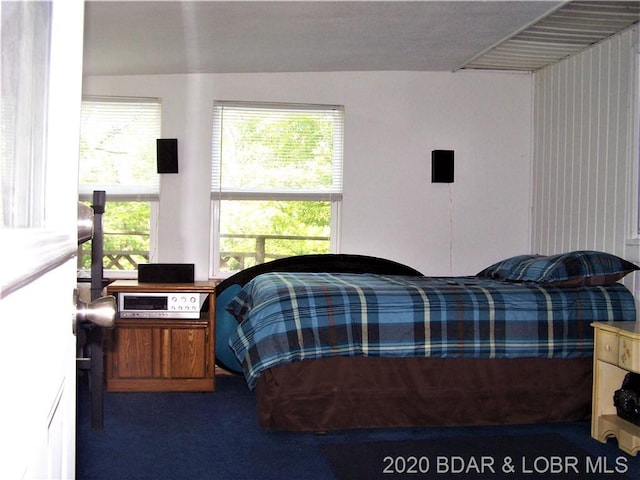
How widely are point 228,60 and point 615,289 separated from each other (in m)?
3.05

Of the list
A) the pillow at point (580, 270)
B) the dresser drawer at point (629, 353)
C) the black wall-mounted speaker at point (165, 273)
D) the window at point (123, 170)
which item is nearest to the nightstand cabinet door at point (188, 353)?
the black wall-mounted speaker at point (165, 273)

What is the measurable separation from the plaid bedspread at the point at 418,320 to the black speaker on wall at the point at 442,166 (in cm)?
193

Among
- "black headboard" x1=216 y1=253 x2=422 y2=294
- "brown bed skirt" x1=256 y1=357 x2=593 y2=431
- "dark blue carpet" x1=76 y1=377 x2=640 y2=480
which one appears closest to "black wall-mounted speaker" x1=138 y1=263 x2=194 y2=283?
"black headboard" x1=216 y1=253 x2=422 y2=294

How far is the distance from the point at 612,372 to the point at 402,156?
8.71ft

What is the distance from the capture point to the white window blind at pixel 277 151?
5.49 m

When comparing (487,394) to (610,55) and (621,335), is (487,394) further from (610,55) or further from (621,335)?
(610,55)

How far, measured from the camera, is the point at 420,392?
11.6ft

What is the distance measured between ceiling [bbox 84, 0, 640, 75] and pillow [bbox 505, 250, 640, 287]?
1.44 meters

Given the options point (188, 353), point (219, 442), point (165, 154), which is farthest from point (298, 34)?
point (219, 442)

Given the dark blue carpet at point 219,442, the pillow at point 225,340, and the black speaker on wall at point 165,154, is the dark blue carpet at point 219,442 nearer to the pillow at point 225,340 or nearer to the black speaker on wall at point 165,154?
the pillow at point 225,340

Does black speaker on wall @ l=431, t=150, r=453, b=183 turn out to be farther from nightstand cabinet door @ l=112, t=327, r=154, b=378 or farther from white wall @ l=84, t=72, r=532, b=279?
nightstand cabinet door @ l=112, t=327, r=154, b=378

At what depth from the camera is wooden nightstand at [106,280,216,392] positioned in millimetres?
4336

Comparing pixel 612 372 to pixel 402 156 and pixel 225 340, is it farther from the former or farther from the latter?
pixel 402 156

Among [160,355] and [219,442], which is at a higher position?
[160,355]
